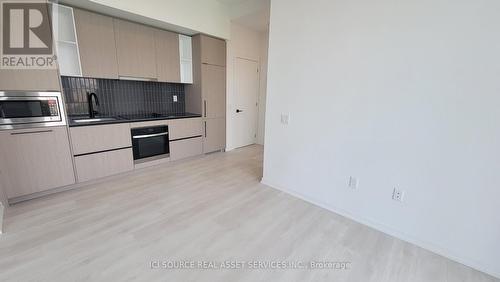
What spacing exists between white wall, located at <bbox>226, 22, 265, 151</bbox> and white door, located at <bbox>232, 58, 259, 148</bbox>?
0.31ft

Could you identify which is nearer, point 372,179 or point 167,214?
point 372,179

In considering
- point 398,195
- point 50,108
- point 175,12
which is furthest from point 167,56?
point 398,195

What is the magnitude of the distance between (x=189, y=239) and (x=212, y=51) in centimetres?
316

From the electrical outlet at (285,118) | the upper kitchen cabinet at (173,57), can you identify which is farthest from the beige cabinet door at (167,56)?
the electrical outlet at (285,118)

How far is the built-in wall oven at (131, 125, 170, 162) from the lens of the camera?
10.3 feet

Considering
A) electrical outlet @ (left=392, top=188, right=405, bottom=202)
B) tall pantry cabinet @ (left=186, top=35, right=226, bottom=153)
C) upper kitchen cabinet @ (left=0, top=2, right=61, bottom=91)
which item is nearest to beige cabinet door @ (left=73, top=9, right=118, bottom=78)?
upper kitchen cabinet @ (left=0, top=2, right=61, bottom=91)

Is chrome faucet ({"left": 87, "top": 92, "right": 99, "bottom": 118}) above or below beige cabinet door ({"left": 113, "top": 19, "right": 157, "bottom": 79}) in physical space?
below

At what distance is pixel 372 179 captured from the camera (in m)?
2.01

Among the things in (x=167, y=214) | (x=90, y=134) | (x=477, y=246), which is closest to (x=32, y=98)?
(x=90, y=134)

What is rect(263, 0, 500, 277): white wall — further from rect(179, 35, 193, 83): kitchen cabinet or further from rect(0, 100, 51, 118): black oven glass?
rect(0, 100, 51, 118): black oven glass

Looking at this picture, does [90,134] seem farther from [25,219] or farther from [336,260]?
[336,260]

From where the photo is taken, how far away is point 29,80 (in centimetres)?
219

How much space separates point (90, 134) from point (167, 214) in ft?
4.97

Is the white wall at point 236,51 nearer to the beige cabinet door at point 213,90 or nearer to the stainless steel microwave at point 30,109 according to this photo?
the beige cabinet door at point 213,90
